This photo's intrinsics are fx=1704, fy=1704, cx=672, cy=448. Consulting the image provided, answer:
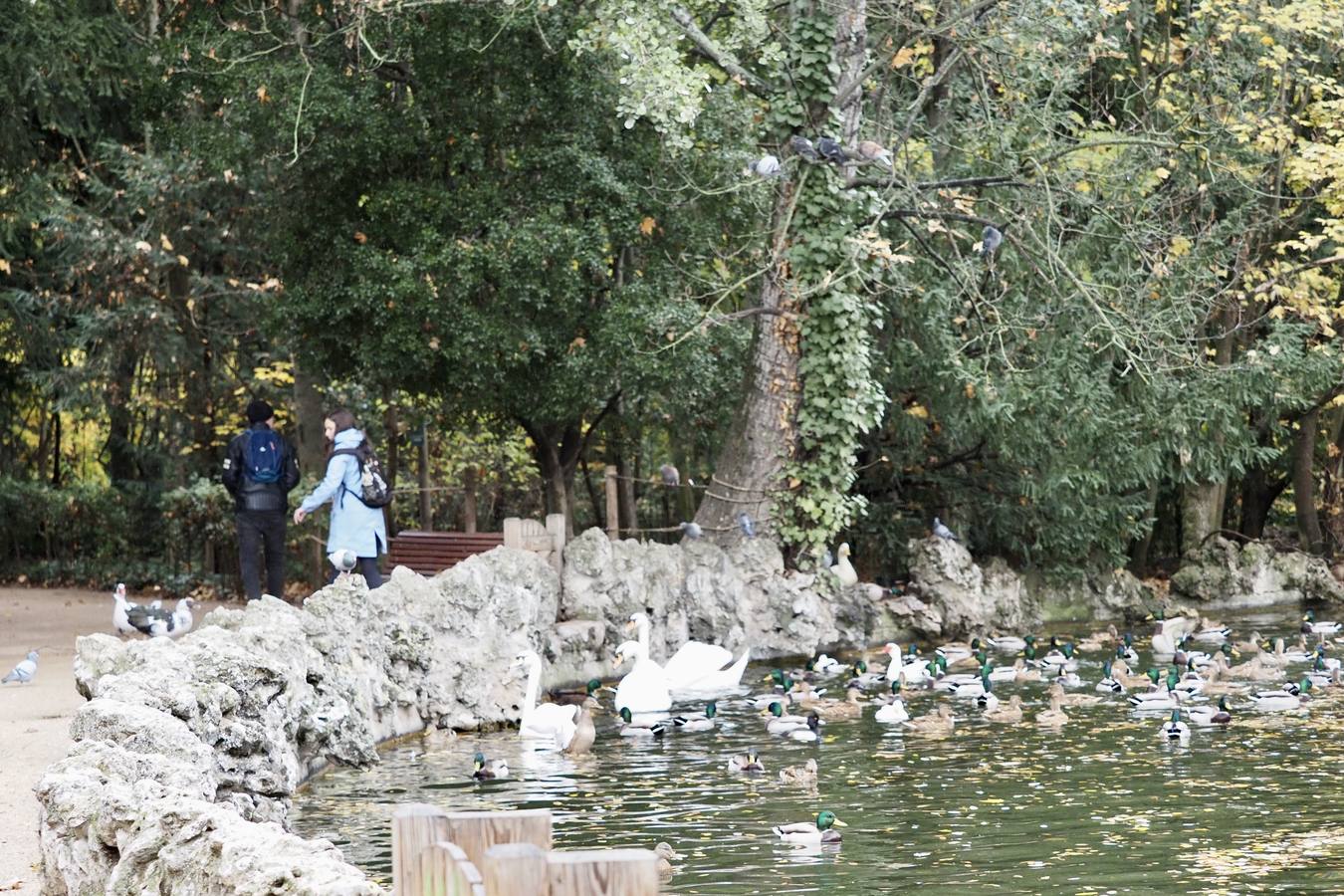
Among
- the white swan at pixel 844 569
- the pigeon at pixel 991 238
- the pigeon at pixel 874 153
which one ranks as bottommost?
the white swan at pixel 844 569

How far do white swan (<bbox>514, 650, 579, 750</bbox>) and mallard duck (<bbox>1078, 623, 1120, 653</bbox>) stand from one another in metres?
8.01

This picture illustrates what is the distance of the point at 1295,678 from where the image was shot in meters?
16.6

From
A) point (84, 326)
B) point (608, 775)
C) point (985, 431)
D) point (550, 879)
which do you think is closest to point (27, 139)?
point (84, 326)

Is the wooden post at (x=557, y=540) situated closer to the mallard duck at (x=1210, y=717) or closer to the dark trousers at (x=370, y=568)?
the dark trousers at (x=370, y=568)

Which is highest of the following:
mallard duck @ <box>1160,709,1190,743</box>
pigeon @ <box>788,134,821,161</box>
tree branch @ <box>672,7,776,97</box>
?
tree branch @ <box>672,7,776,97</box>

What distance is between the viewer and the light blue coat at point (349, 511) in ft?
49.5

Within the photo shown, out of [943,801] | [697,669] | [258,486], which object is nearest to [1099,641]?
[697,669]

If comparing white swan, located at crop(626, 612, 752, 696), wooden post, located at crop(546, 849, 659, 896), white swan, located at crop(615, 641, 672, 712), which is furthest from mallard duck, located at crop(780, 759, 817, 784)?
wooden post, located at crop(546, 849, 659, 896)

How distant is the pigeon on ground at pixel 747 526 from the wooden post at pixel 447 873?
608 inches

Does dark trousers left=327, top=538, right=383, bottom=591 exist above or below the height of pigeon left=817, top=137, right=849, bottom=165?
below

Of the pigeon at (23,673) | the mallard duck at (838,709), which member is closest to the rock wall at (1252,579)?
the mallard duck at (838,709)

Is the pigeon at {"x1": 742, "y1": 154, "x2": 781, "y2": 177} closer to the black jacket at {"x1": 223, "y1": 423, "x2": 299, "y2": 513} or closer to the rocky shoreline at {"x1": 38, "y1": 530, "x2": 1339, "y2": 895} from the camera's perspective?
the rocky shoreline at {"x1": 38, "y1": 530, "x2": 1339, "y2": 895}

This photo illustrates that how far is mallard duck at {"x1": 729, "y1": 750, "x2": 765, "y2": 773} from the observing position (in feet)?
39.5

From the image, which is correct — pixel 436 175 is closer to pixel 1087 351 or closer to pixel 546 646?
pixel 546 646
